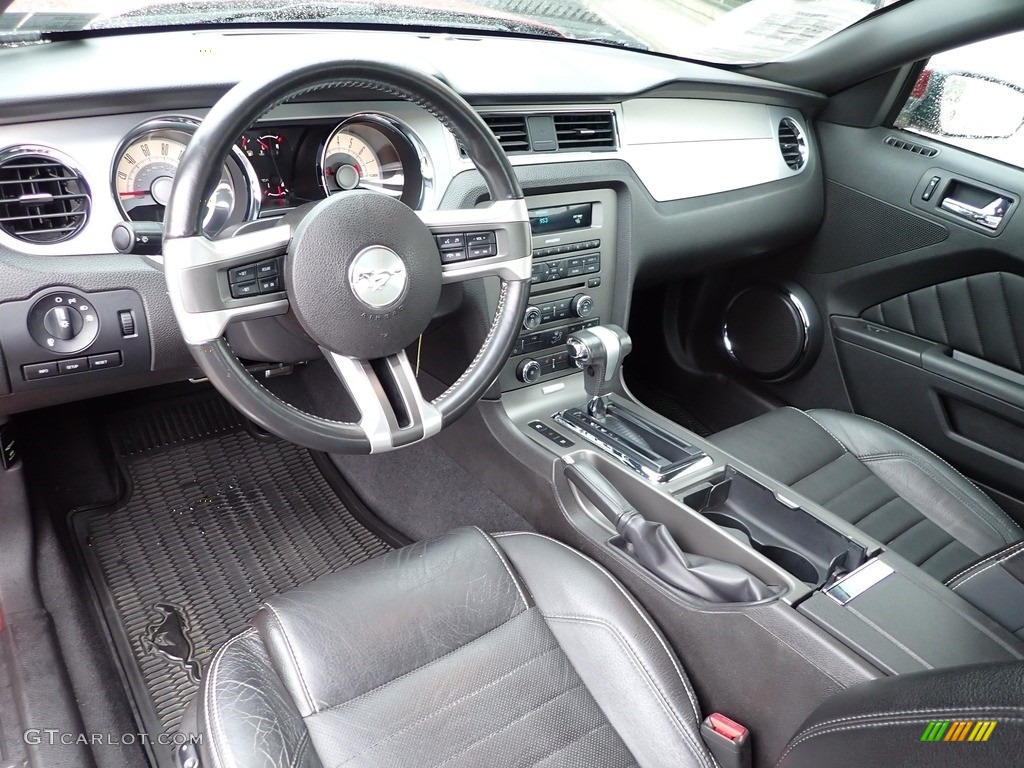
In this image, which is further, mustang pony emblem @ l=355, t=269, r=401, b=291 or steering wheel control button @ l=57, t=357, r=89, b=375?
steering wheel control button @ l=57, t=357, r=89, b=375

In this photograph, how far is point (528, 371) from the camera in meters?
1.67

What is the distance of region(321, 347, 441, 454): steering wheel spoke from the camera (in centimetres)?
111

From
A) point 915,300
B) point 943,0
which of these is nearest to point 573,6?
point 943,0

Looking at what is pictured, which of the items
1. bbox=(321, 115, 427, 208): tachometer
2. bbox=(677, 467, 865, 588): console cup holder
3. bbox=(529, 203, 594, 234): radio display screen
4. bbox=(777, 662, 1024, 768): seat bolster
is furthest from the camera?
bbox=(529, 203, 594, 234): radio display screen

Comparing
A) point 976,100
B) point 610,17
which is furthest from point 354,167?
point 976,100

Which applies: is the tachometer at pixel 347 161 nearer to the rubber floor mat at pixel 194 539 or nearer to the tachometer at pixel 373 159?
the tachometer at pixel 373 159

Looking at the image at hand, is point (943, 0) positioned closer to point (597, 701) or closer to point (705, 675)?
point (705, 675)

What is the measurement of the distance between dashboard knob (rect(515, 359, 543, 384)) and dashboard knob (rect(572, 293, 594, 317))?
5.9 inches

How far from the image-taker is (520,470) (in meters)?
1.56

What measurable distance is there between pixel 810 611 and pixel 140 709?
1219 millimetres

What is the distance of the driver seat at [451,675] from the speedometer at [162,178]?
626mm

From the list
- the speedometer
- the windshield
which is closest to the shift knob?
the speedometer

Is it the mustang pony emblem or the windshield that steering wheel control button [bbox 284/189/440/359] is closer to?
the mustang pony emblem
